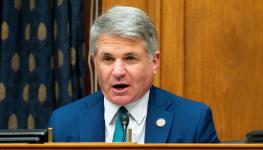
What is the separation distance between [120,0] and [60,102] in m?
0.66

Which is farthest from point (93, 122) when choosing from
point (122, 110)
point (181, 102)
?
point (181, 102)

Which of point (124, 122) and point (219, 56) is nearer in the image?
point (124, 122)

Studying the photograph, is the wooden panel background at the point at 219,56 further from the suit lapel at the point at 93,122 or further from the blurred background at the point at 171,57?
the suit lapel at the point at 93,122

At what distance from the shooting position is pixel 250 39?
3480mm

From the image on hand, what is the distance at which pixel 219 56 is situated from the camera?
3.47 metres

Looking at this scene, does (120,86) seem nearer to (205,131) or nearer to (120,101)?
(120,101)

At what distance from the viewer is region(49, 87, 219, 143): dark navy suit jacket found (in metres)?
2.43

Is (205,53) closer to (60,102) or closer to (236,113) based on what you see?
(236,113)

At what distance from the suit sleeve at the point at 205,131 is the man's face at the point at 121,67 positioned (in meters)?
0.27

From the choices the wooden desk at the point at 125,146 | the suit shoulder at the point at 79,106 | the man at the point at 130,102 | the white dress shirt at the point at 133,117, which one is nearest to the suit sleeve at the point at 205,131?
the man at the point at 130,102

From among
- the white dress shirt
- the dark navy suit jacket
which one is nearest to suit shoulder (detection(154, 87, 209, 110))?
the dark navy suit jacket

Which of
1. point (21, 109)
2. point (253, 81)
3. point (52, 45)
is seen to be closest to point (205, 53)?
point (253, 81)

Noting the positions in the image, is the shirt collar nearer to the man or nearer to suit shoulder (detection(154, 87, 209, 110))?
the man

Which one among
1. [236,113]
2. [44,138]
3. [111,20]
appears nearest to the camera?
[44,138]
